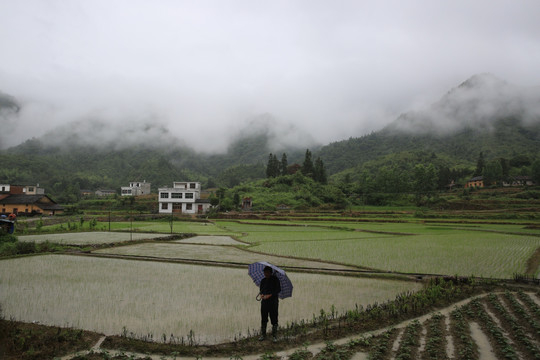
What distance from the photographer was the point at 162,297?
9344 mm

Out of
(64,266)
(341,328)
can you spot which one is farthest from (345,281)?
(64,266)

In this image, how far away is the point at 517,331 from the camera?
6469 millimetres

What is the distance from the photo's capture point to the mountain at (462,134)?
4820 inches

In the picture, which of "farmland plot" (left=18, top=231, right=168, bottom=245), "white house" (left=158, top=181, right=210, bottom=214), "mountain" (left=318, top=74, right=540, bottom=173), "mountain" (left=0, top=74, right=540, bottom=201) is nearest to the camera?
"farmland plot" (left=18, top=231, right=168, bottom=245)

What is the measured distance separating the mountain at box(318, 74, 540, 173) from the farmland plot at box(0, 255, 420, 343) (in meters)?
112

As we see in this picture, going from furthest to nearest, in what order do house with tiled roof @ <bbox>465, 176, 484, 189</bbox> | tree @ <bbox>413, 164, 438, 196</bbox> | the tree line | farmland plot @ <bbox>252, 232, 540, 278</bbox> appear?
the tree line
house with tiled roof @ <bbox>465, 176, 484, 189</bbox>
tree @ <bbox>413, 164, 438, 196</bbox>
farmland plot @ <bbox>252, 232, 540, 278</bbox>

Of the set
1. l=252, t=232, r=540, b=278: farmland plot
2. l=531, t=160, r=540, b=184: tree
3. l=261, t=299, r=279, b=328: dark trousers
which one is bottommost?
l=252, t=232, r=540, b=278: farmland plot

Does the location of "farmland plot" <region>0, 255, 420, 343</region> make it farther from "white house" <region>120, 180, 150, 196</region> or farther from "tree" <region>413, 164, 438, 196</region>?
"white house" <region>120, 180, 150, 196</region>

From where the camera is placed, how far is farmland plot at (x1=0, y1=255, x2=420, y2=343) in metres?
7.34

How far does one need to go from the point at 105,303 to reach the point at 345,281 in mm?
7714

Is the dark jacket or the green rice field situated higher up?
the dark jacket

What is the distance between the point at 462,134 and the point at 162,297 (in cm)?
16776

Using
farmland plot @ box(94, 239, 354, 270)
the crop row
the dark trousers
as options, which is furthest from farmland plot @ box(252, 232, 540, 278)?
the dark trousers

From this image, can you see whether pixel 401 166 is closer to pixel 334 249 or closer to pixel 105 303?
pixel 334 249
